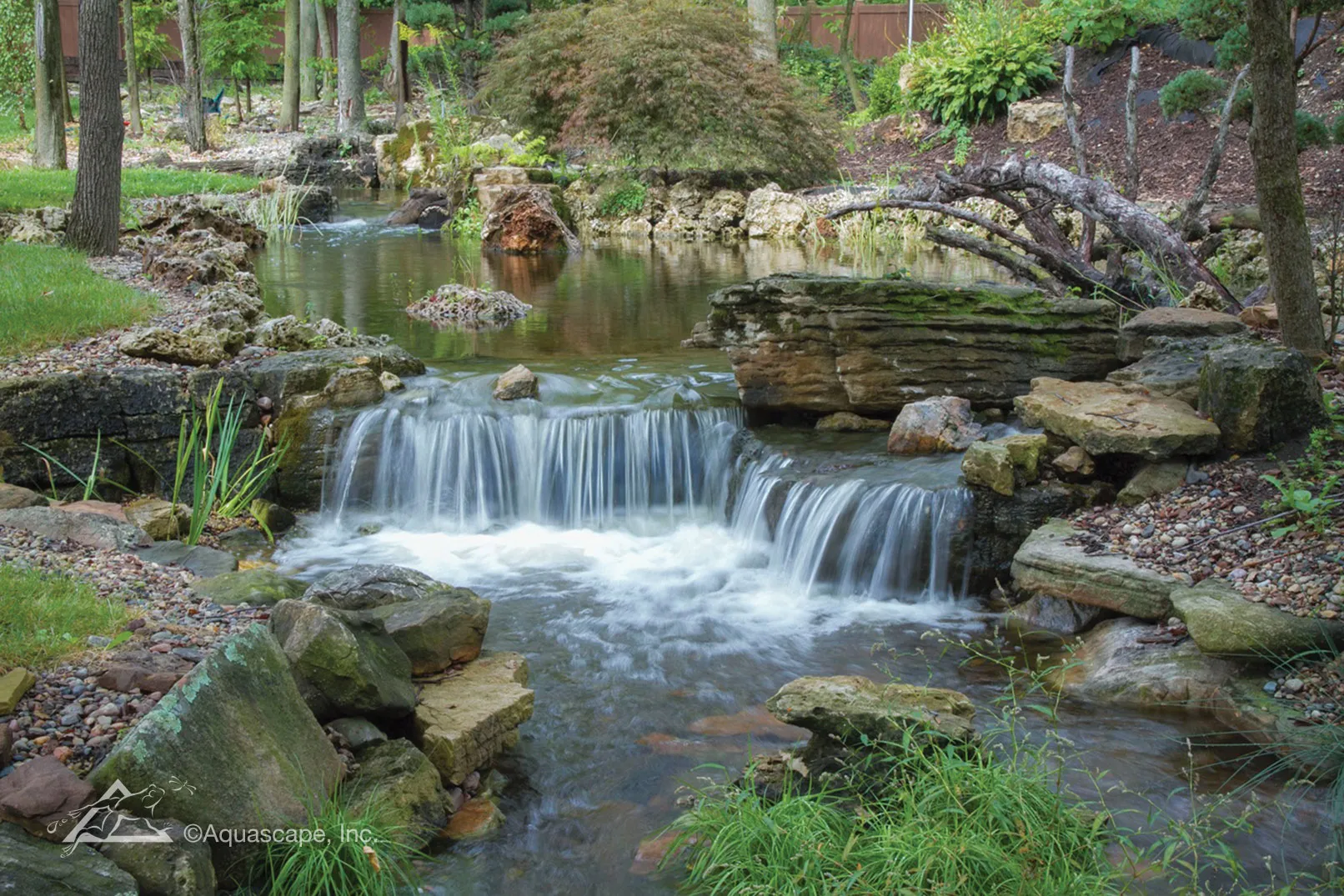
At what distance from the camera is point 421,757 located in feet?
13.5

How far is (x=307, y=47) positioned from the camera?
37844 mm

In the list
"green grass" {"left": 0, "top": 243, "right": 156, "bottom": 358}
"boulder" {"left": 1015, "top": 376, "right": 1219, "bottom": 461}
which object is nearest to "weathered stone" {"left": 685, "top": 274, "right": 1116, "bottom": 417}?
"boulder" {"left": 1015, "top": 376, "right": 1219, "bottom": 461}

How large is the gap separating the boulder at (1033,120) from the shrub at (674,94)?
3669 millimetres

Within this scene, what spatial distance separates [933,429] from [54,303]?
Answer: 6.99m

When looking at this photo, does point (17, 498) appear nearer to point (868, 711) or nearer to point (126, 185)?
point (868, 711)

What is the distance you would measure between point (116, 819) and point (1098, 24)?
24163 mm

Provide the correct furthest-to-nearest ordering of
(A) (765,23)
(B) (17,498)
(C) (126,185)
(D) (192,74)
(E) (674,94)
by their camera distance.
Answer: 1. (D) (192,74)
2. (A) (765,23)
3. (E) (674,94)
4. (C) (126,185)
5. (B) (17,498)

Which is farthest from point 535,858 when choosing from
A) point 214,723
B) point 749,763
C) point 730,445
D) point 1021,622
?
point 730,445

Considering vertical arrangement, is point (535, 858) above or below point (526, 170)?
below

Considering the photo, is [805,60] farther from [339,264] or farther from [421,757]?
[421,757]

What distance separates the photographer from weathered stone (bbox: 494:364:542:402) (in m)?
8.73

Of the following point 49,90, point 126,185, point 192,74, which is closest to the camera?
point 49,90

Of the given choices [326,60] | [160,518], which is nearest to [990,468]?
[160,518]

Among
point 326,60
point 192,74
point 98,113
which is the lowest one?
point 98,113
